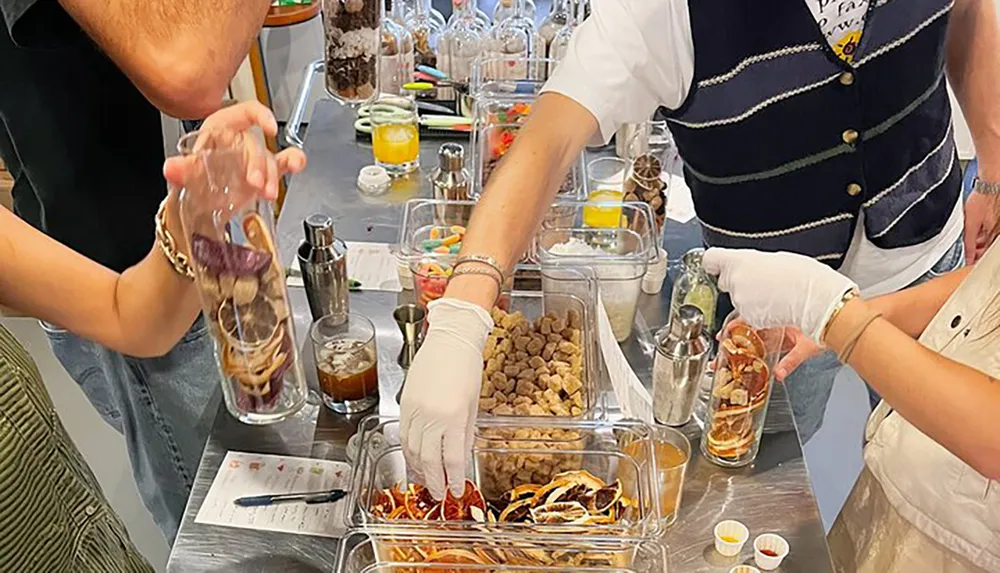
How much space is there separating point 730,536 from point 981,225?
0.76m

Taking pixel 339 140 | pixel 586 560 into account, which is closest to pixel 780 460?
pixel 586 560

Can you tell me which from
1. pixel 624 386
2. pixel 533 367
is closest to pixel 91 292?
pixel 533 367

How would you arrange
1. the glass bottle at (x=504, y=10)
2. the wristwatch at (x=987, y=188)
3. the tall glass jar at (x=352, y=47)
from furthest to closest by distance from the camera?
the glass bottle at (x=504, y=10)
the tall glass jar at (x=352, y=47)
the wristwatch at (x=987, y=188)

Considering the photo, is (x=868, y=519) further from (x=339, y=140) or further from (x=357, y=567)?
(x=339, y=140)

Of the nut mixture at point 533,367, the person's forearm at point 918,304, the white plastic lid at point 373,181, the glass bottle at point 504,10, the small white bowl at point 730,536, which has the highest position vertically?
the glass bottle at point 504,10

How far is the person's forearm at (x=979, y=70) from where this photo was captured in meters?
1.55

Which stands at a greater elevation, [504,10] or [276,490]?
[504,10]

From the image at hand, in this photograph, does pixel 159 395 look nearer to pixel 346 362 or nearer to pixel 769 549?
pixel 346 362

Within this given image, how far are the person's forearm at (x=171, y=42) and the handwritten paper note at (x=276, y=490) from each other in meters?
0.50

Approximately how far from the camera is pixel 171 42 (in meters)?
1.12

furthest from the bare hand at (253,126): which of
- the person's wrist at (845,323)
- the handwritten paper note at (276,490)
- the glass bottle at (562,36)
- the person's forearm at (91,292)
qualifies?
the glass bottle at (562,36)

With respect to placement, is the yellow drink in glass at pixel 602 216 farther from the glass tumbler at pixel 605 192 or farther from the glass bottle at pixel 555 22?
the glass bottle at pixel 555 22

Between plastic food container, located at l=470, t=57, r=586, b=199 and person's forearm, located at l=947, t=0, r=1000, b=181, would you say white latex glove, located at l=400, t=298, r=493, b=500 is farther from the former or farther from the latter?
person's forearm, located at l=947, t=0, r=1000, b=181

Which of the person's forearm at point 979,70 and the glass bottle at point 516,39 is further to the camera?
the glass bottle at point 516,39
